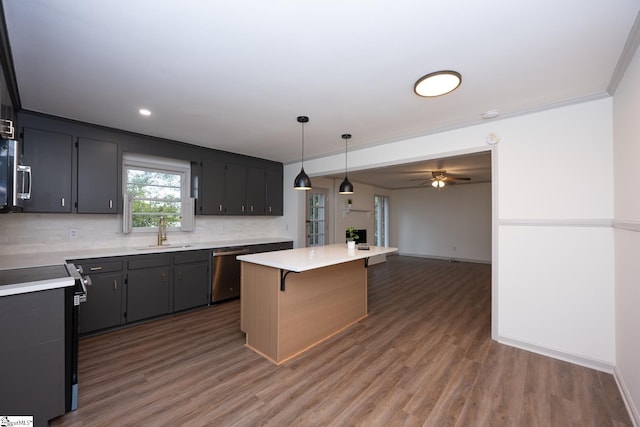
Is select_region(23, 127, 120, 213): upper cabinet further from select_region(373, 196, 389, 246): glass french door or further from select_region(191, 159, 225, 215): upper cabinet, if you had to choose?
select_region(373, 196, 389, 246): glass french door

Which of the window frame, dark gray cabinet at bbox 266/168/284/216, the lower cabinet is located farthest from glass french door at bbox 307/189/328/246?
the lower cabinet

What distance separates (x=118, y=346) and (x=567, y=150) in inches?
185

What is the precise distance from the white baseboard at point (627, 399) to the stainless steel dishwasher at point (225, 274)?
4124mm

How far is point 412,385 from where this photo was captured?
2.14 meters

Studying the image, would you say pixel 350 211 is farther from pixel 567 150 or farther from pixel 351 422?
pixel 351 422

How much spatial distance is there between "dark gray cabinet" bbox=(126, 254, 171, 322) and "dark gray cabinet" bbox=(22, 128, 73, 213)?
3.14 ft

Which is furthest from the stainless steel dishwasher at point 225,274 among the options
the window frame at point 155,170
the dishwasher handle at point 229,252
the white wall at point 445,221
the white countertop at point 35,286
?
the white wall at point 445,221

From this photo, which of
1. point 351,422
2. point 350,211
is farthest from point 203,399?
point 350,211

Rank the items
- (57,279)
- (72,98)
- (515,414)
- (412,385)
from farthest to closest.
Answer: (72,98)
(412,385)
(515,414)
(57,279)

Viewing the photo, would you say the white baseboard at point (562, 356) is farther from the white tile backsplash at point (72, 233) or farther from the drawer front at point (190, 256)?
the white tile backsplash at point (72, 233)

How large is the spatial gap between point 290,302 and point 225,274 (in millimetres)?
1918

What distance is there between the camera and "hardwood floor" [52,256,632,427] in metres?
1.80

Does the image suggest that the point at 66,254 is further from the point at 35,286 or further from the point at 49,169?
the point at 35,286

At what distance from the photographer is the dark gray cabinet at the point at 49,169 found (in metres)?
2.83
